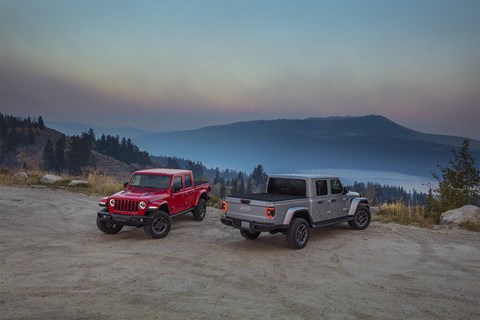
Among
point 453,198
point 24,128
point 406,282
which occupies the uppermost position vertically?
point 24,128

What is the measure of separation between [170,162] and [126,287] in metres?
154

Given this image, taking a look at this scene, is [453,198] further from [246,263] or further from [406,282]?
[246,263]

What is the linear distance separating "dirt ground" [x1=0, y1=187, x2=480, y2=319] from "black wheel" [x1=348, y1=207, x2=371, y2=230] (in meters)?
0.38

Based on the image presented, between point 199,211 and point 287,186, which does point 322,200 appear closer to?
point 287,186

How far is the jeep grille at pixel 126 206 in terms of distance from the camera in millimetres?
11758

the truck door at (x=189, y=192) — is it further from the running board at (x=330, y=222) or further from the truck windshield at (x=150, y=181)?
the running board at (x=330, y=222)

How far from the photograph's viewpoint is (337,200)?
41.4 ft

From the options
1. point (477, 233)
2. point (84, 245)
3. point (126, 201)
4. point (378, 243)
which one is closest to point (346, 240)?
point (378, 243)

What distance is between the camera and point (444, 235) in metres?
13.7

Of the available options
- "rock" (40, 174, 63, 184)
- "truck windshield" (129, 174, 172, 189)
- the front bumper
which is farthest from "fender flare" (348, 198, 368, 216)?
"rock" (40, 174, 63, 184)

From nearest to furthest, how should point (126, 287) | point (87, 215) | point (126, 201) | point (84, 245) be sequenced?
point (126, 287) < point (84, 245) < point (126, 201) < point (87, 215)

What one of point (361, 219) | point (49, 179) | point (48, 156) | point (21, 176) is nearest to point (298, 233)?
point (361, 219)

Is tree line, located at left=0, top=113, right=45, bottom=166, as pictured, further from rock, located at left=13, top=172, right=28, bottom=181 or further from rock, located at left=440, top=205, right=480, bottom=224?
rock, located at left=440, top=205, right=480, bottom=224

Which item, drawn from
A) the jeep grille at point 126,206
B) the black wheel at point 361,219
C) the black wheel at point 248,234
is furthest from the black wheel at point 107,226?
the black wheel at point 361,219
